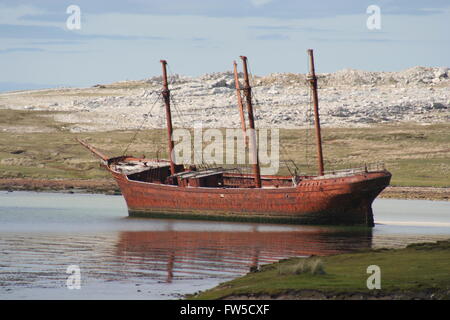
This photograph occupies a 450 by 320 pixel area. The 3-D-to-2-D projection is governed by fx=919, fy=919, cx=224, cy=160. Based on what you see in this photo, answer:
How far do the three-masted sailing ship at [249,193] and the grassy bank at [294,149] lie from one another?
26.1 meters

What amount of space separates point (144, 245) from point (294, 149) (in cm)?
6320

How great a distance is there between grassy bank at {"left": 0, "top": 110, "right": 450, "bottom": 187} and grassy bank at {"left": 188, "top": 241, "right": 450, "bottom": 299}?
54.1 metres

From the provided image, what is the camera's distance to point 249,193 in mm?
59531

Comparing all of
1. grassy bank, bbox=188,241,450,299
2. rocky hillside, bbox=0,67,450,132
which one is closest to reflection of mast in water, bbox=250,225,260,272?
grassy bank, bbox=188,241,450,299

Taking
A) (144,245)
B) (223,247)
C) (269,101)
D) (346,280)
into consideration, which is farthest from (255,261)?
(269,101)

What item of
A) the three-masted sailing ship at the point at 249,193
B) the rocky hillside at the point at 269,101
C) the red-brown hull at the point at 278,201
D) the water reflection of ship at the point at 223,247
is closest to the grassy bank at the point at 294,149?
the rocky hillside at the point at 269,101

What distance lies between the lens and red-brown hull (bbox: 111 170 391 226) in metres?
56.8

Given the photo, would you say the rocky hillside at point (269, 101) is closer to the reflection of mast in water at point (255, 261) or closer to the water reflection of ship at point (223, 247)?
the water reflection of ship at point (223, 247)

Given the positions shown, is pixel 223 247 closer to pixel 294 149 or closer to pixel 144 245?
pixel 144 245

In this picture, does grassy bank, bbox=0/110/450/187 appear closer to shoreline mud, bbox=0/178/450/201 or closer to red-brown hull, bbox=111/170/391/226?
shoreline mud, bbox=0/178/450/201

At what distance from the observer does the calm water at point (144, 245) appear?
3306 cm

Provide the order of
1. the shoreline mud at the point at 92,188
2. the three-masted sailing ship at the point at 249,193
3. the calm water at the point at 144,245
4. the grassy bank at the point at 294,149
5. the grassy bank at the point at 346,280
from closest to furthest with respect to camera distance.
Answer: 1. the grassy bank at the point at 346,280
2. the calm water at the point at 144,245
3. the three-masted sailing ship at the point at 249,193
4. the shoreline mud at the point at 92,188
5. the grassy bank at the point at 294,149

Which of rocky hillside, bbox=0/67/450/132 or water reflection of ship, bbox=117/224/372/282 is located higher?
rocky hillside, bbox=0/67/450/132
